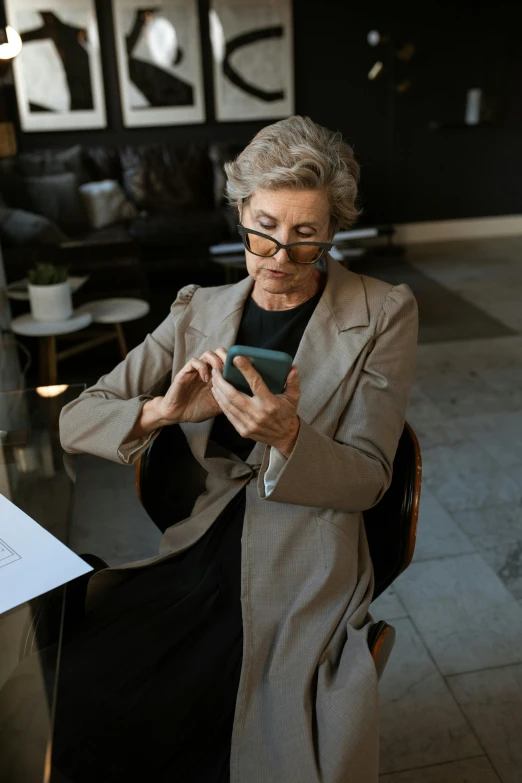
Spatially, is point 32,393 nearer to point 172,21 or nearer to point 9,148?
point 9,148

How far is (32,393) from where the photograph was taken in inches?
72.4

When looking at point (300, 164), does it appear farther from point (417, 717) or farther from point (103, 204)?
point (103, 204)

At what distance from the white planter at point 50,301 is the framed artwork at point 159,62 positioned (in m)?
3.69

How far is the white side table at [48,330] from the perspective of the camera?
357 centimetres

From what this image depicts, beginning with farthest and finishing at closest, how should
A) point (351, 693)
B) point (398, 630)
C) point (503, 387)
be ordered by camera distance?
1. point (503, 387)
2. point (398, 630)
3. point (351, 693)

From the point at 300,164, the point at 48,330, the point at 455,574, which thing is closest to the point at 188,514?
the point at 300,164

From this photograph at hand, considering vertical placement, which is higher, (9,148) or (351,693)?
(9,148)

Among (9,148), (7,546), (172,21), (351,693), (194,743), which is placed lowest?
(194,743)

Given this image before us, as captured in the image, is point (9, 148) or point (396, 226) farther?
point (396, 226)

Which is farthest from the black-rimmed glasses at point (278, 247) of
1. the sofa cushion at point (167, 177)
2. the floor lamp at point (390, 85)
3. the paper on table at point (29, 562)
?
the floor lamp at point (390, 85)

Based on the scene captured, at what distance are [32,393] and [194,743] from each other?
993 mm

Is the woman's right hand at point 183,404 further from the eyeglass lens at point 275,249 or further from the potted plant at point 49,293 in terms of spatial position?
the potted plant at point 49,293

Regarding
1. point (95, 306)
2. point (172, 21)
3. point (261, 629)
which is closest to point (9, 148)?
point (95, 306)

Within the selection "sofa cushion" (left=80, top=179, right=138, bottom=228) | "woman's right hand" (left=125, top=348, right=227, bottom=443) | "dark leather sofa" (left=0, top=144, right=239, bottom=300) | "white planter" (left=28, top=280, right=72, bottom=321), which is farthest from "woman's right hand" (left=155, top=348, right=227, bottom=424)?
"sofa cushion" (left=80, top=179, right=138, bottom=228)
